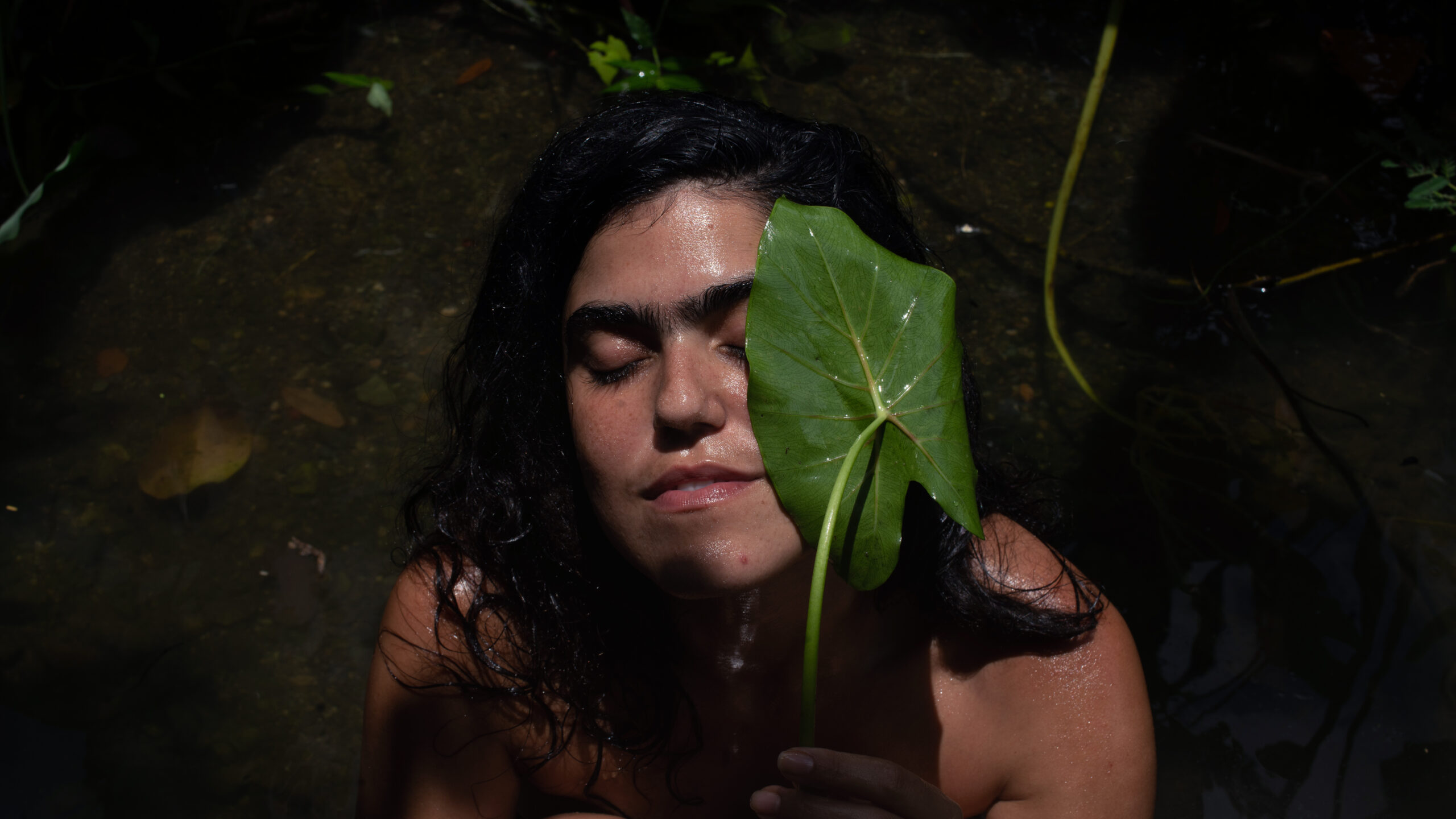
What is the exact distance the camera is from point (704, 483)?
46.0 inches

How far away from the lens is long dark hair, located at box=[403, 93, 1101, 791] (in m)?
1.54

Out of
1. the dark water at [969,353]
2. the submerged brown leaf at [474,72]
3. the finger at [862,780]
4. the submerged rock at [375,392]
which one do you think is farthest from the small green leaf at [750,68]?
the finger at [862,780]

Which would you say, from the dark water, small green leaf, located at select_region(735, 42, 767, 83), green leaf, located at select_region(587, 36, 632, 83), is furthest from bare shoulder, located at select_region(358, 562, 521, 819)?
small green leaf, located at select_region(735, 42, 767, 83)

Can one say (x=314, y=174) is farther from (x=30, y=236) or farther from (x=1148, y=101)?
(x=1148, y=101)

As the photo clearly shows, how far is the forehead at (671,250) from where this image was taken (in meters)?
1.23

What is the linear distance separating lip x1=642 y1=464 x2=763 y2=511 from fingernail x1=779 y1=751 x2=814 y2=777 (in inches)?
11.3

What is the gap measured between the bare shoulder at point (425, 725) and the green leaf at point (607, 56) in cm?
181

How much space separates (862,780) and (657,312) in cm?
60

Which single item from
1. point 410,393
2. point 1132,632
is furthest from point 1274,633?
point 410,393

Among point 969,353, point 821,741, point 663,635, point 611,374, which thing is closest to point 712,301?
point 611,374

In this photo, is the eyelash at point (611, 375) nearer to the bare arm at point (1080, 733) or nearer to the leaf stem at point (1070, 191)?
the bare arm at point (1080, 733)

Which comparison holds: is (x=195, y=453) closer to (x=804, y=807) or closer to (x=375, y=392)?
(x=375, y=392)

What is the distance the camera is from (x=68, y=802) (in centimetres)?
193

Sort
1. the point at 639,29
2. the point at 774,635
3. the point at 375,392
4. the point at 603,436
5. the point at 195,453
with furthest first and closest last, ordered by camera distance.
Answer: the point at 639,29 → the point at 375,392 → the point at 195,453 → the point at 774,635 → the point at 603,436
